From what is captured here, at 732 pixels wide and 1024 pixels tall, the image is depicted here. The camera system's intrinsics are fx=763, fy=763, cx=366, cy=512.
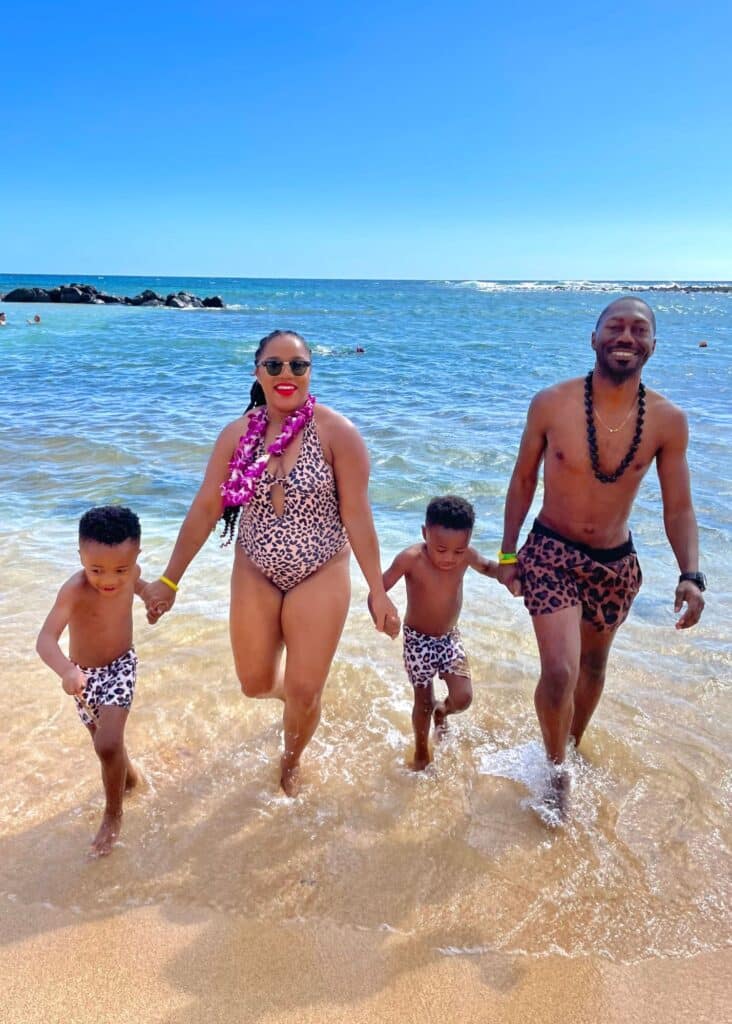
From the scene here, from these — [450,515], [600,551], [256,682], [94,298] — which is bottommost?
[256,682]

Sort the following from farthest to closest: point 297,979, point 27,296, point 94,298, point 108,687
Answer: point 94,298 → point 27,296 → point 108,687 → point 297,979

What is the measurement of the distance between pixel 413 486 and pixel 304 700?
563cm

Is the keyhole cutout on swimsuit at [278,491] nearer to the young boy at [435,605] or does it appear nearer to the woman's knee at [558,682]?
the young boy at [435,605]

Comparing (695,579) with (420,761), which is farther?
(420,761)

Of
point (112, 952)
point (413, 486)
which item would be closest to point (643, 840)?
point (112, 952)

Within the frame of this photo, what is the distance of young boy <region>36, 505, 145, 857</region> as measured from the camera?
121 inches

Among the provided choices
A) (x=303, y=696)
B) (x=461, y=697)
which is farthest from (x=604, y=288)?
(x=303, y=696)

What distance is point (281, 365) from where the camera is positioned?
329 cm

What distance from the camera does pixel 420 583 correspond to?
380cm

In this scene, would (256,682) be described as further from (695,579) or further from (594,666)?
(695,579)

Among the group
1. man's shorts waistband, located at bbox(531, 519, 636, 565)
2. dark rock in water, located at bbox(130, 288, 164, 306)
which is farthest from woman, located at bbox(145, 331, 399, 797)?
dark rock in water, located at bbox(130, 288, 164, 306)

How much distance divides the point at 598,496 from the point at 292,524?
1453mm

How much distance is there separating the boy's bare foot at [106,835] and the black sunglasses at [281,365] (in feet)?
6.51

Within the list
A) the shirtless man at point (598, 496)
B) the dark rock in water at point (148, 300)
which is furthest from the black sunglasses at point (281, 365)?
the dark rock in water at point (148, 300)
